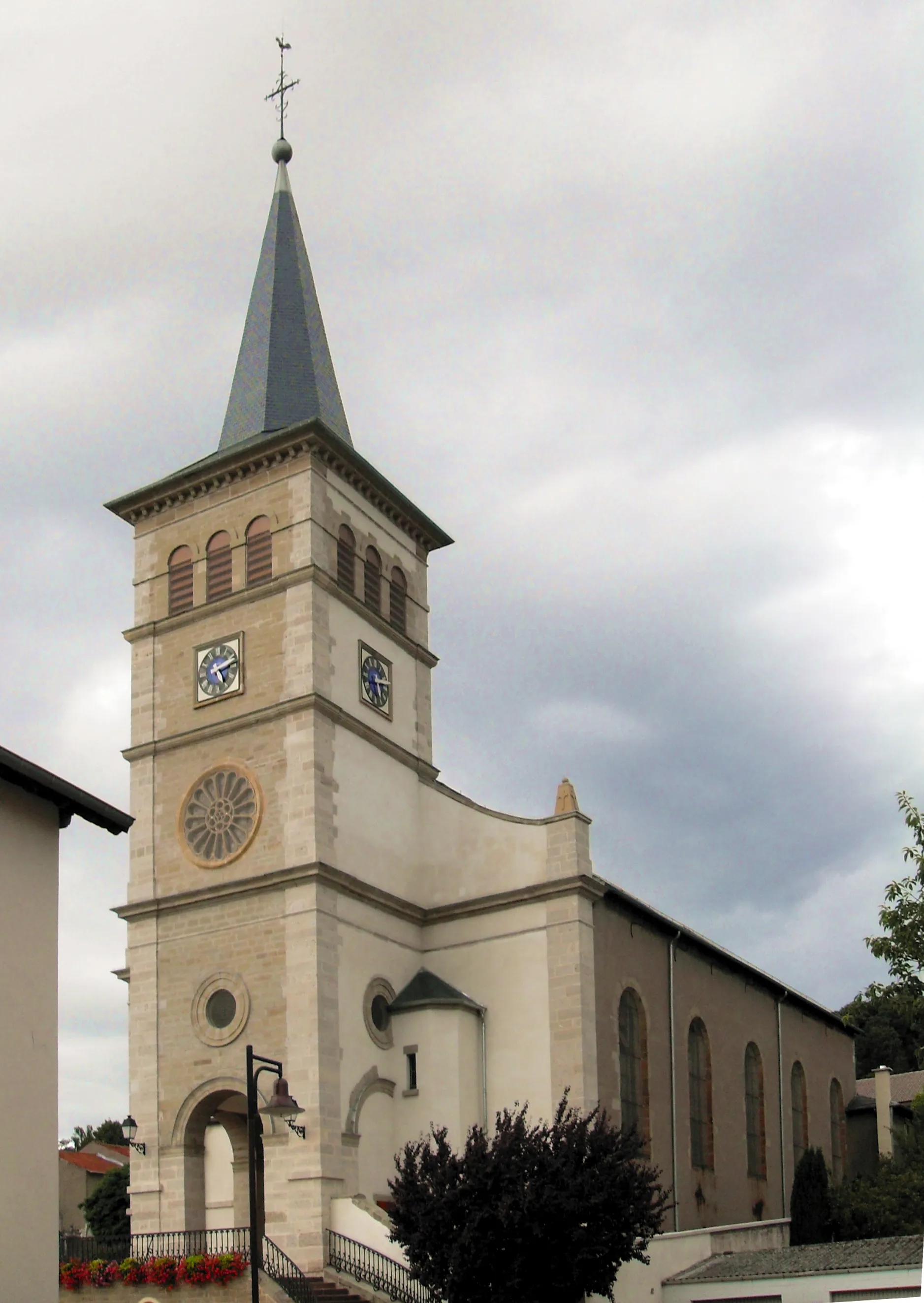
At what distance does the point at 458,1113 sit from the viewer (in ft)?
119

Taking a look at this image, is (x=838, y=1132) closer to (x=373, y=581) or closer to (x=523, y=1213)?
(x=373, y=581)

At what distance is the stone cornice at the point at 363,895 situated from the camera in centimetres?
3684

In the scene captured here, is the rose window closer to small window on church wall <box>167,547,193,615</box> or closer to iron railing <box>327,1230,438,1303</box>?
small window on church wall <box>167,547,193,615</box>

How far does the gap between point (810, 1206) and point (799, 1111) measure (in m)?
9.05

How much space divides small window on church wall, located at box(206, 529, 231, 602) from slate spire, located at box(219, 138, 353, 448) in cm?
301

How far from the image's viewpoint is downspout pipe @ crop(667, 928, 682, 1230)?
3972 cm

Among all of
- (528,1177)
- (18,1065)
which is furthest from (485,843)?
(18,1065)

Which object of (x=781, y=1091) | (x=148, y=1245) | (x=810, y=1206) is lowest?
(x=810, y=1206)

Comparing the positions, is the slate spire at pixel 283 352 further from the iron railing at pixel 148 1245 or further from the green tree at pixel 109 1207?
the green tree at pixel 109 1207

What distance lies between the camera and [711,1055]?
44.4 m

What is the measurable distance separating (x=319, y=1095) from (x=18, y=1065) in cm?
1479

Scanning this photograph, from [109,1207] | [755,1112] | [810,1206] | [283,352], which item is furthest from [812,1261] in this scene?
[109,1207]

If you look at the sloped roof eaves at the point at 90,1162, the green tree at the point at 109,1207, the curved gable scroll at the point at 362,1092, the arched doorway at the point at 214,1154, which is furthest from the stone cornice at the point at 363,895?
the sloped roof eaves at the point at 90,1162

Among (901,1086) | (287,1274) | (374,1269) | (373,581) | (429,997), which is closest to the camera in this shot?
(374,1269)
